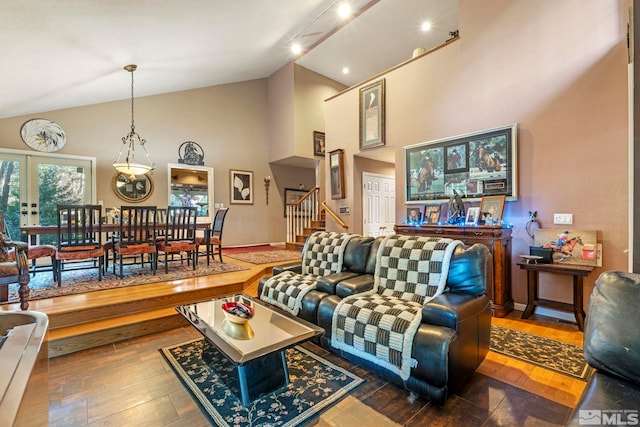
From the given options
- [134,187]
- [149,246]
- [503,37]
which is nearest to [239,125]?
[134,187]

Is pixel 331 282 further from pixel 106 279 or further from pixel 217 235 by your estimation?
pixel 217 235

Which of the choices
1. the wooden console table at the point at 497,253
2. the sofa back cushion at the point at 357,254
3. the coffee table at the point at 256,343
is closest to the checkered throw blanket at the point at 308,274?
the sofa back cushion at the point at 357,254

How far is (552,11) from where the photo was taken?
3.26m

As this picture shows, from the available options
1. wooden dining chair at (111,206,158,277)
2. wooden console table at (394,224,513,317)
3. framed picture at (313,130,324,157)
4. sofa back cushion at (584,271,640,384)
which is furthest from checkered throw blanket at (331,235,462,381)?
framed picture at (313,130,324,157)

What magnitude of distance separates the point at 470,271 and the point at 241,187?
6.42 metres

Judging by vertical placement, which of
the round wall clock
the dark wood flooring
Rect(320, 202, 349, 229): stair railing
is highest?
the round wall clock

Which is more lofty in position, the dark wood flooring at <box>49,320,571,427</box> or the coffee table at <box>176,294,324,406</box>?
the coffee table at <box>176,294,324,406</box>

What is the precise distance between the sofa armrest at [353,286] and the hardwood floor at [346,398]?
0.53 m

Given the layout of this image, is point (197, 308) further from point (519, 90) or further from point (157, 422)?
point (519, 90)

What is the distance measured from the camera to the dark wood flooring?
162cm

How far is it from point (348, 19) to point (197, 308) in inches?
226

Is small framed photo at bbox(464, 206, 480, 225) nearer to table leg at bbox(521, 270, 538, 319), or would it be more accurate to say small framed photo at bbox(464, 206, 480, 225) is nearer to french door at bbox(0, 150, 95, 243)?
table leg at bbox(521, 270, 538, 319)

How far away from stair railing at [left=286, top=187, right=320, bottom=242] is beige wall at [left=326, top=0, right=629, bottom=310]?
11.7ft

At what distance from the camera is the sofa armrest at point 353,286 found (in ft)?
7.84
